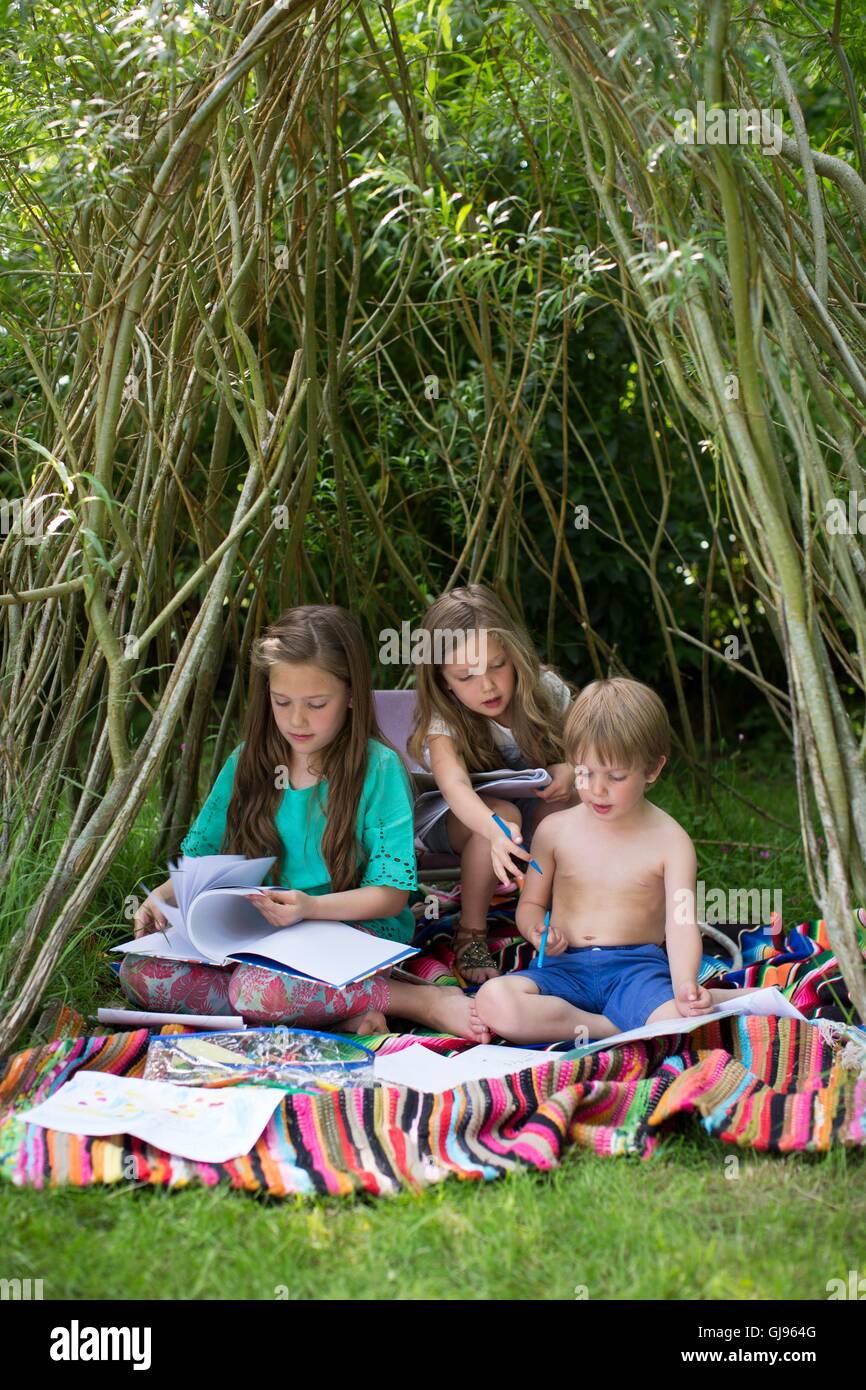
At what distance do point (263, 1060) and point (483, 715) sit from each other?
3.00 ft

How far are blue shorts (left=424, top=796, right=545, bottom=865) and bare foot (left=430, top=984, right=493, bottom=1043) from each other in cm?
48

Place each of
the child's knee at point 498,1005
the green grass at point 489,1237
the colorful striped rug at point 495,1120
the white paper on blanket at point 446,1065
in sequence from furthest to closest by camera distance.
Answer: the child's knee at point 498,1005, the white paper on blanket at point 446,1065, the colorful striped rug at point 495,1120, the green grass at point 489,1237

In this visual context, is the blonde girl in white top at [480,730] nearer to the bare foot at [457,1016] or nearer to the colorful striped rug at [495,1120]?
the bare foot at [457,1016]

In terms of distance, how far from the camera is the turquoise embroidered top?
97.0 inches

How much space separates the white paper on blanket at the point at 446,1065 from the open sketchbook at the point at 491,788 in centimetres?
62

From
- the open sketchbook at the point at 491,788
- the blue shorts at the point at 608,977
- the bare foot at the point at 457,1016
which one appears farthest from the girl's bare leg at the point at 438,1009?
the open sketchbook at the point at 491,788

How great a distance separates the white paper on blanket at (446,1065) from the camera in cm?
202

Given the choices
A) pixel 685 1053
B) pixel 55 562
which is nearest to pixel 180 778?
pixel 55 562

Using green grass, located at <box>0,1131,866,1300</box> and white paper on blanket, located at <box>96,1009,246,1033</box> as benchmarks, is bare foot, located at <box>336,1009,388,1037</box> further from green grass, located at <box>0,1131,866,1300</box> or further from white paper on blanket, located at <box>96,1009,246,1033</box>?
green grass, located at <box>0,1131,866,1300</box>

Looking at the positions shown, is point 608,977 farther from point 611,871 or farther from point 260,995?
point 260,995

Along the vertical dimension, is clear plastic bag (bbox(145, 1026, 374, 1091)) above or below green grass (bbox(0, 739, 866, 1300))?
above

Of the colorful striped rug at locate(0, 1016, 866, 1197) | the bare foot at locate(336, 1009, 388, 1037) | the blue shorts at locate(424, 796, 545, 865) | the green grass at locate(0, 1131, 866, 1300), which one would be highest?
the blue shorts at locate(424, 796, 545, 865)

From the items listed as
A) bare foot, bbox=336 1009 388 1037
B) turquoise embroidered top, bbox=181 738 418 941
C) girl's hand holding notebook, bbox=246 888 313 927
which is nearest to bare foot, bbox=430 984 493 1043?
bare foot, bbox=336 1009 388 1037

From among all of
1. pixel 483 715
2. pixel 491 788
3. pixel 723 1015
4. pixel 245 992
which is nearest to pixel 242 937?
pixel 245 992
